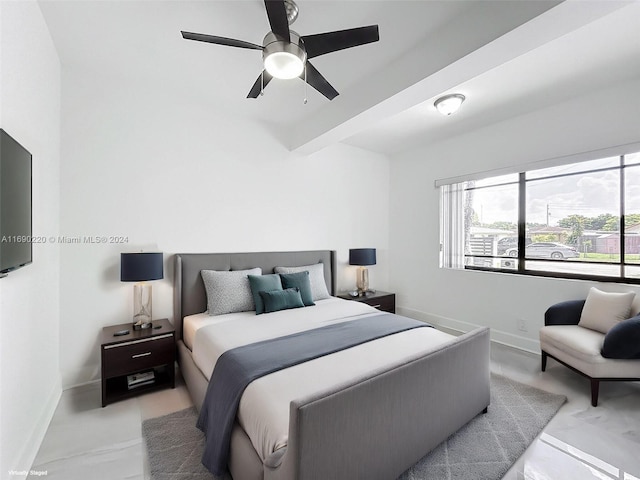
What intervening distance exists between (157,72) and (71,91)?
0.75 meters

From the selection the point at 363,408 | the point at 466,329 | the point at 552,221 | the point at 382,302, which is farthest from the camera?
the point at 382,302

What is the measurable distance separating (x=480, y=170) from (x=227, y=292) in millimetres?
3470

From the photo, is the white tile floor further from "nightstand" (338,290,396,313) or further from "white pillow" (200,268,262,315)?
"nightstand" (338,290,396,313)

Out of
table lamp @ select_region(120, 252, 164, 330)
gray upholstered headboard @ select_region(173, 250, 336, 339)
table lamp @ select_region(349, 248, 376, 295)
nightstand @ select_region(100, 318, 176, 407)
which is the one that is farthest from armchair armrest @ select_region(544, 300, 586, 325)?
table lamp @ select_region(120, 252, 164, 330)

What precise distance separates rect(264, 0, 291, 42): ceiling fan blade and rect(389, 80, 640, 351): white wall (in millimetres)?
3125

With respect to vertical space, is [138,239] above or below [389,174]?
below

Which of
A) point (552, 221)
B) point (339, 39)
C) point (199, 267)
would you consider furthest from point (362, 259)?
point (339, 39)

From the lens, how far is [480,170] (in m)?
3.89

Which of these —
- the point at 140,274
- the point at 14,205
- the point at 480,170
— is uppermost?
the point at 480,170

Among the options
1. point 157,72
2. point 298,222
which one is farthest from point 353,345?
point 157,72

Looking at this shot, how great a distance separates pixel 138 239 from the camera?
2.91 metres

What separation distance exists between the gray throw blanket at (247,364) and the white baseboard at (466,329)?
1939 mm

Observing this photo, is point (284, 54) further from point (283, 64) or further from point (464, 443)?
point (464, 443)

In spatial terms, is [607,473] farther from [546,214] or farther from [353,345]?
[546,214]
